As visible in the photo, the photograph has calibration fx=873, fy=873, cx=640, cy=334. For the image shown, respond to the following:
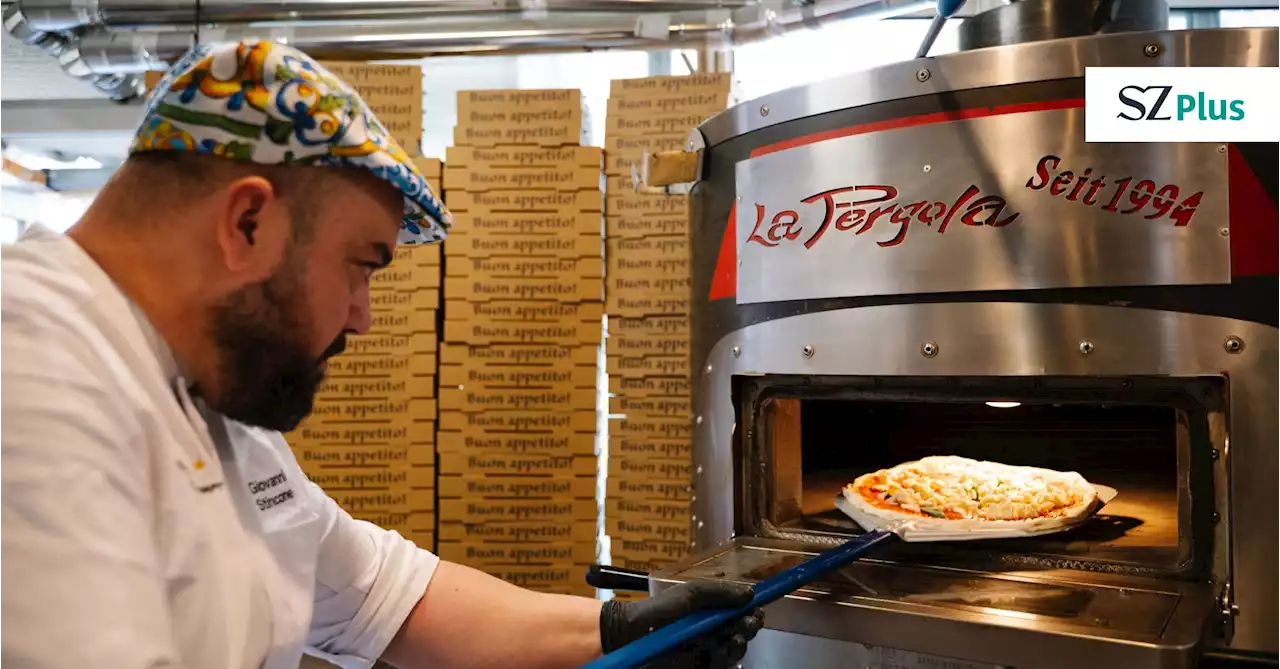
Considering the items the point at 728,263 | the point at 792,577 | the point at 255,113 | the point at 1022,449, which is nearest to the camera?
the point at 255,113

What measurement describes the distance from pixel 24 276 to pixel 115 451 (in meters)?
0.19

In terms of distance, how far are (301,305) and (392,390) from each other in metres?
1.88

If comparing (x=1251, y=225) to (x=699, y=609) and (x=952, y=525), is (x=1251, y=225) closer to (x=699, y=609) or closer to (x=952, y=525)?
(x=952, y=525)

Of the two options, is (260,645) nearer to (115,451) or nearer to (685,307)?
(115,451)

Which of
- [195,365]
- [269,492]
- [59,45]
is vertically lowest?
[269,492]

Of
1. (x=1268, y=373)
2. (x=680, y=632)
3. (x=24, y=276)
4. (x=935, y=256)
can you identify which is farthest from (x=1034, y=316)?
(x=24, y=276)

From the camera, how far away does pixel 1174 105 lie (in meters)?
1.25

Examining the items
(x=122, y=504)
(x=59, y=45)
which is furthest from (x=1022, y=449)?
(x=59, y=45)

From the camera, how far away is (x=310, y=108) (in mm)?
871

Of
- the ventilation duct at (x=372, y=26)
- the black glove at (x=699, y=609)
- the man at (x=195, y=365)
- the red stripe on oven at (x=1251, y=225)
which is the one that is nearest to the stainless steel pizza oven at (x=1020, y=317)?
the red stripe on oven at (x=1251, y=225)

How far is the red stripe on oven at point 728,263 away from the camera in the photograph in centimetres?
160

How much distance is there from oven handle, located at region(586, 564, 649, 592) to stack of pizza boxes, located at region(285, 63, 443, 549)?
1457mm

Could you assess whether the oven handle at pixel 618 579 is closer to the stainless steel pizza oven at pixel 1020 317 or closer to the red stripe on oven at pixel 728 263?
the stainless steel pizza oven at pixel 1020 317

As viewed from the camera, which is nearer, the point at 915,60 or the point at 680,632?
the point at 680,632
